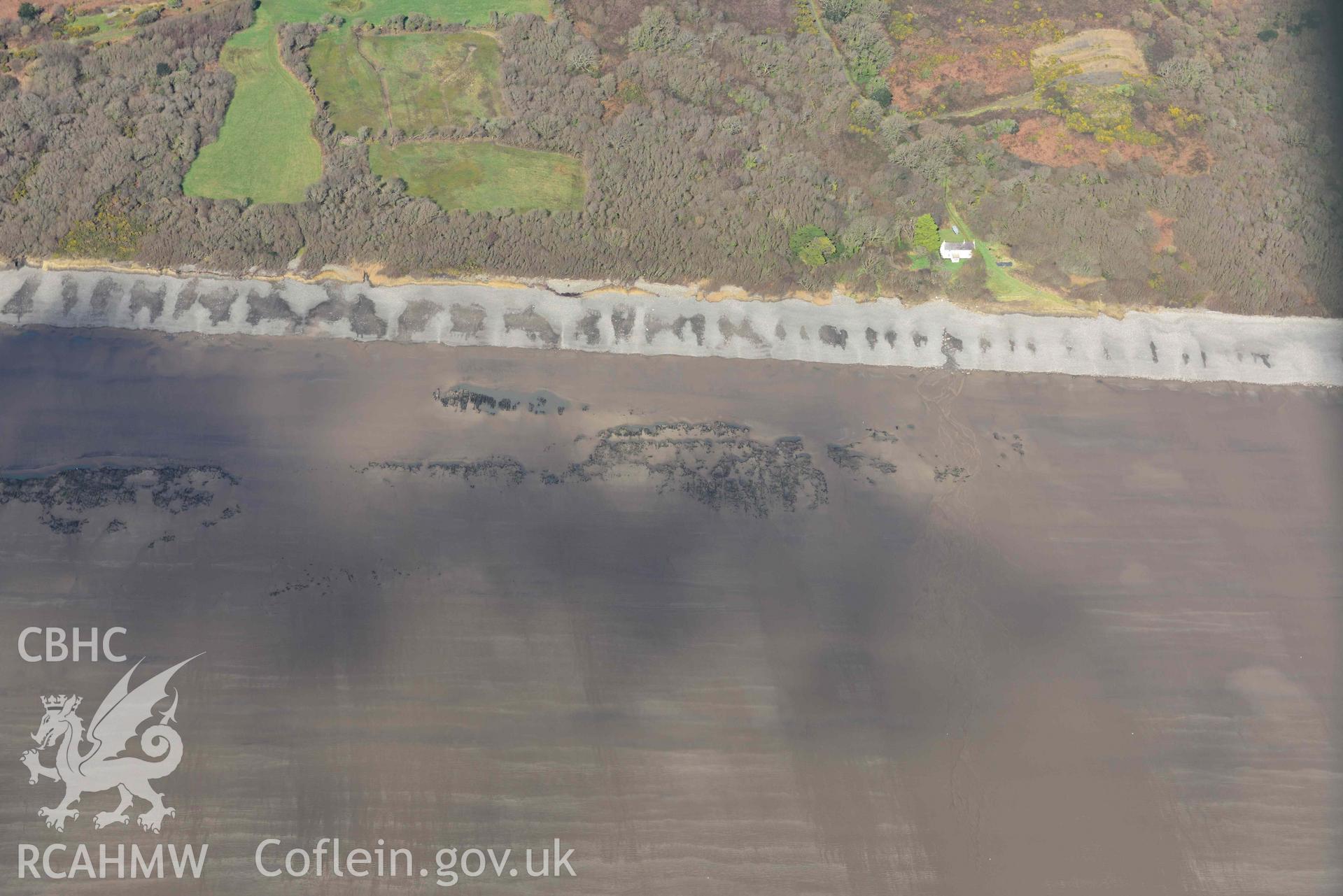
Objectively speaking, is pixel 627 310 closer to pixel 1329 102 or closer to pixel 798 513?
pixel 798 513

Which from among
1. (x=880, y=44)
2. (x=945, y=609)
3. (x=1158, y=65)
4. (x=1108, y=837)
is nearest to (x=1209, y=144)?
(x=1158, y=65)

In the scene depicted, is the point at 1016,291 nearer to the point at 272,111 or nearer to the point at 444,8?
the point at 444,8

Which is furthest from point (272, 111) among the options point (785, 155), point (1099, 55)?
point (1099, 55)

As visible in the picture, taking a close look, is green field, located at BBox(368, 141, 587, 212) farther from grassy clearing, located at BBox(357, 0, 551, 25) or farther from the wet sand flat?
grassy clearing, located at BBox(357, 0, 551, 25)

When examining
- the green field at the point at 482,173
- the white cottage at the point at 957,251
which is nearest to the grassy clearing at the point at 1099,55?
the white cottage at the point at 957,251

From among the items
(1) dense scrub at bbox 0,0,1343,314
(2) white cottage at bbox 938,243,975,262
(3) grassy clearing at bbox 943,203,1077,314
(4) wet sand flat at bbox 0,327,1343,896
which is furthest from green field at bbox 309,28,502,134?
(3) grassy clearing at bbox 943,203,1077,314
